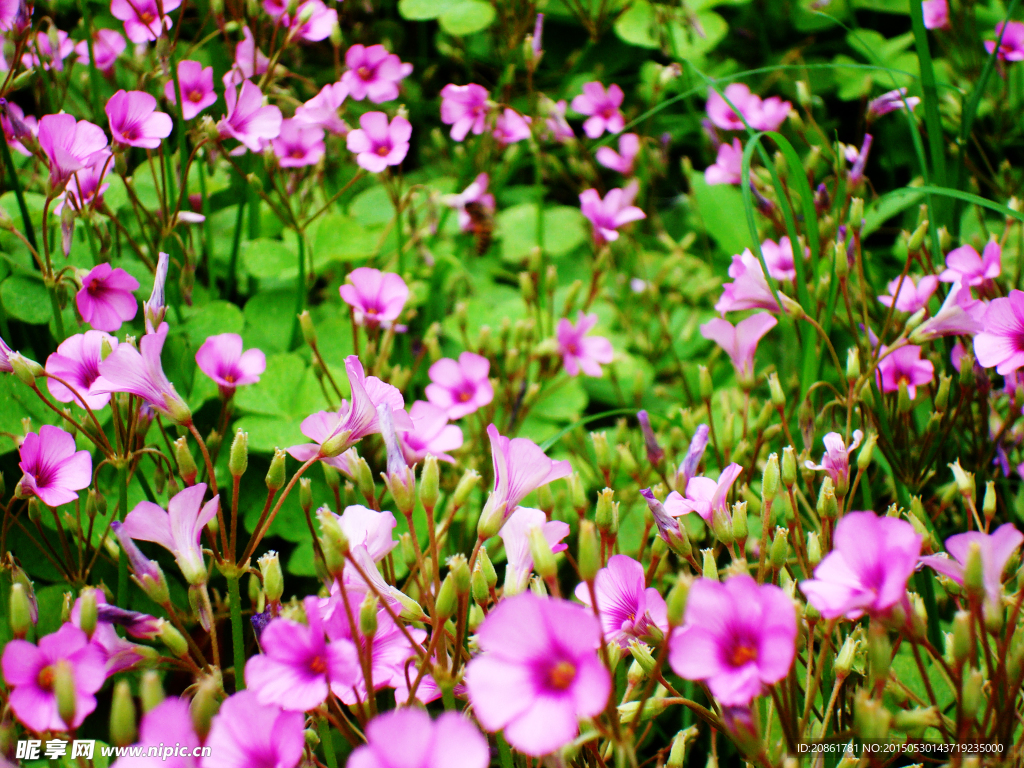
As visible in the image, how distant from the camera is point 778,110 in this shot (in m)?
2.09

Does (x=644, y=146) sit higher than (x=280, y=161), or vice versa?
(x=280, y=161)

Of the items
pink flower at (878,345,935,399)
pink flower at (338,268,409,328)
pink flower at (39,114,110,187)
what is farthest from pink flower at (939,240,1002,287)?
pink flower at (39,114,110,187)

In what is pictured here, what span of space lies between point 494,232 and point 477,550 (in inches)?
68.2

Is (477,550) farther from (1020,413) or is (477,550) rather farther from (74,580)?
(1020,413)

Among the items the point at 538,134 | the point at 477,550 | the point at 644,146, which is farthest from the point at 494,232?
the point at 477,550

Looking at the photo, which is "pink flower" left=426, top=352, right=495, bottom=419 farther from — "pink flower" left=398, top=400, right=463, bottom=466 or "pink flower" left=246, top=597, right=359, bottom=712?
"pink flower" left=246, top=597, right=359, bottom=712

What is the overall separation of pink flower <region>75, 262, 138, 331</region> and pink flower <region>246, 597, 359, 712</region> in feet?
2.72

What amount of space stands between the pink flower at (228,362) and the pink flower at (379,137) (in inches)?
24.5

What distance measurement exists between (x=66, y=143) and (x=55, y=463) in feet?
1.80

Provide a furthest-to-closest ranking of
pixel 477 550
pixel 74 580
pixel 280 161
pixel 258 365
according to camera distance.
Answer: pixel 280 161
pixel 258 365
pixel 74 580
pixel 477 550

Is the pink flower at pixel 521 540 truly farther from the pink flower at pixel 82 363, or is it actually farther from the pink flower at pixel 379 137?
the pink flower at pixel 379 137

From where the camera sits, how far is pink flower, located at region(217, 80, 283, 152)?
152cm

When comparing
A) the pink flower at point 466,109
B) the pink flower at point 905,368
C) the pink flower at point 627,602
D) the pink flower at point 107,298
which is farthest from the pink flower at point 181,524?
the pink flower at point 466,109

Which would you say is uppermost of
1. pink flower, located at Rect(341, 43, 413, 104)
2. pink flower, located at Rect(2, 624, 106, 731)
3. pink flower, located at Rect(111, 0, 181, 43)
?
pink flower, located at Rect(111, 0, 181, 43)
